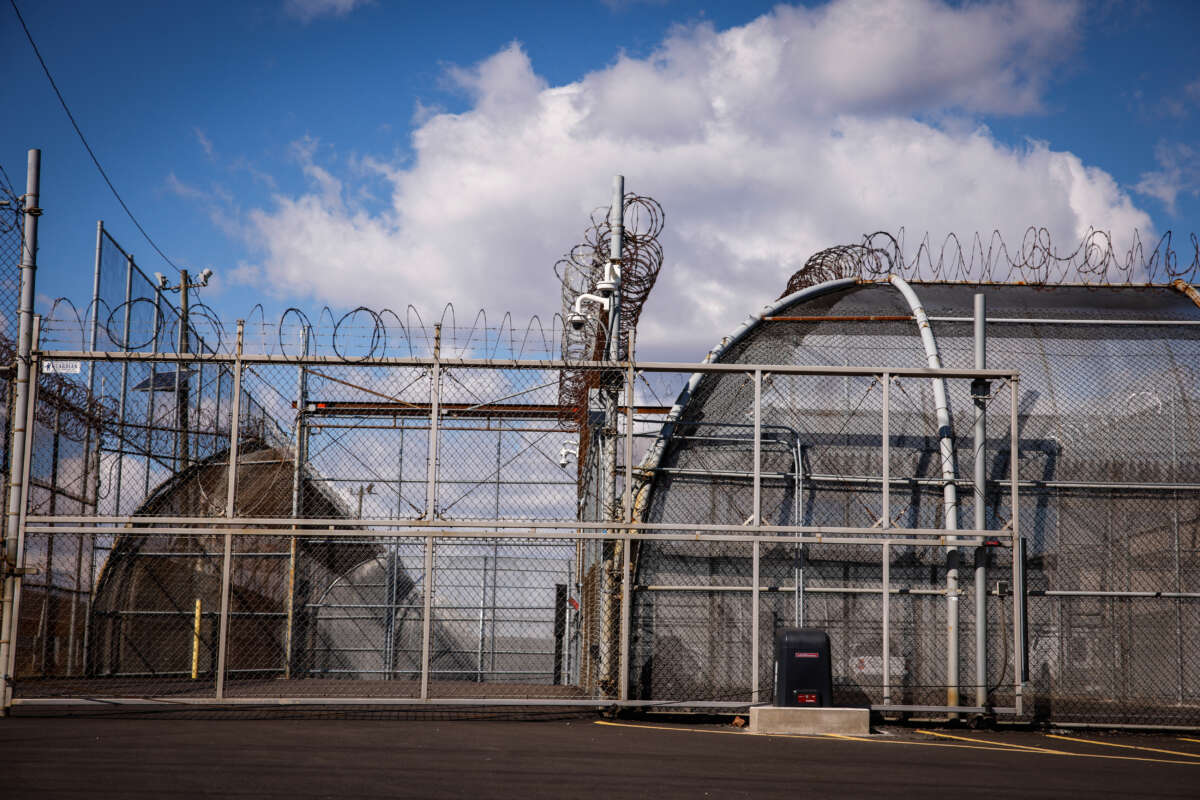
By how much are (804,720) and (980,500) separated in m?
3.41

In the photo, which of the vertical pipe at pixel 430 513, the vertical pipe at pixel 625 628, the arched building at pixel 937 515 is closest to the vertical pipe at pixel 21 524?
the vertical pipe at pixel 430 513

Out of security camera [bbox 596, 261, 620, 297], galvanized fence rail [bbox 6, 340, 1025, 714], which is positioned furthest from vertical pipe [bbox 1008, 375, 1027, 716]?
security camera [bbox 596, 261, 620, 297]

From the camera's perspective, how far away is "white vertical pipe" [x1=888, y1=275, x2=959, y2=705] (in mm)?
11578

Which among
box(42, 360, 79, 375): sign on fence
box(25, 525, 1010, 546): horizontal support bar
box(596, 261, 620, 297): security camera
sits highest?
box(596, 261, 620, 297): security camera

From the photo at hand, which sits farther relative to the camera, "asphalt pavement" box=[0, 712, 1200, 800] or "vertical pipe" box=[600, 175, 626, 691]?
"vertical pipe" box=[600, 175, 626, 691]

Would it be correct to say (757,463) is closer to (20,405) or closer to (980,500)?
(980,500)

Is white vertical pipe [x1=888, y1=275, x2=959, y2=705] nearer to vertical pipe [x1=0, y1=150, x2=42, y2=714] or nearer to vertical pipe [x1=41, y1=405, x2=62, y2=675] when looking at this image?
vertical pipe [x1=0, y1=150, x2=42, y2=714]

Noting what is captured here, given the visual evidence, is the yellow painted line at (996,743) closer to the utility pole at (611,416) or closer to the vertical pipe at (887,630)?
the vertical pipe at (887,630)

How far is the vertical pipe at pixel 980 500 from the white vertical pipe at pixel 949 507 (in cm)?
24

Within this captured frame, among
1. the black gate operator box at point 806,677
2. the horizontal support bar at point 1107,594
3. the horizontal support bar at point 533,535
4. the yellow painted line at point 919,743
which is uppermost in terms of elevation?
the horizontal support bar at point 533,535

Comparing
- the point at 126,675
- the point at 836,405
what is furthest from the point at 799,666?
the point at 126,675

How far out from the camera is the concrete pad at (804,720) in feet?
34.3

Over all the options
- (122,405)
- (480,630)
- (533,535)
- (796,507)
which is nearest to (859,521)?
(796,507)

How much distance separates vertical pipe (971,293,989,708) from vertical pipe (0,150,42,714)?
10275mm
